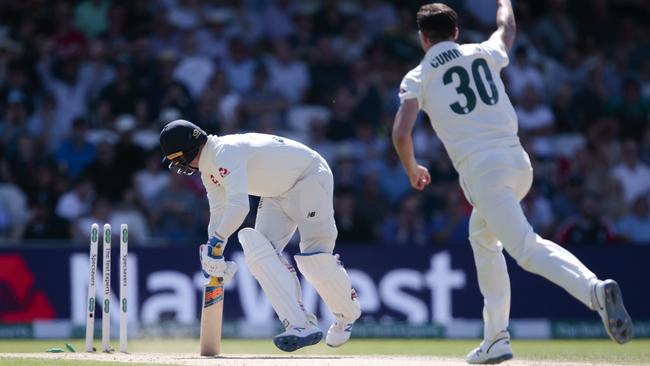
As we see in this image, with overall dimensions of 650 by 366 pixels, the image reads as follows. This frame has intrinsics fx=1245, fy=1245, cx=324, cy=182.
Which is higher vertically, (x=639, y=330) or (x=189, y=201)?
(x=189, y=201)

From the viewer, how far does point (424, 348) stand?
10.3m

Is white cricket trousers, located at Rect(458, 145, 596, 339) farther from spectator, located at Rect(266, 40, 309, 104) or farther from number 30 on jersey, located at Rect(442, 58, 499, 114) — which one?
spectator, located at Rect(266, 40, 309, 104)

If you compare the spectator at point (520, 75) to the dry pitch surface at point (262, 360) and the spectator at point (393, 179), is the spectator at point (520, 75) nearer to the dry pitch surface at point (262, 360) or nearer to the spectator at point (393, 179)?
the spectator at point (393, 179)

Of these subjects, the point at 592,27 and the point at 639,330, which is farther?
the point at 592,27

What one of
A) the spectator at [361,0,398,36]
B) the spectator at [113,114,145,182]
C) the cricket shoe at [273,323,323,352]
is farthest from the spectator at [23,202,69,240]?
the cricket shoe at [273,323,323,352]

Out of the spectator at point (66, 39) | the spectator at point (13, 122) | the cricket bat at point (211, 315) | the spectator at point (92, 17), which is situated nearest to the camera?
the cricket bat at point (211, 315)

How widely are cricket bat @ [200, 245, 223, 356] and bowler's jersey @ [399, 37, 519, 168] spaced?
192 cm

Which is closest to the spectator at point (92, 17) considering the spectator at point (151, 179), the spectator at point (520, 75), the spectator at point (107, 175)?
the spectator at point (107, 175)

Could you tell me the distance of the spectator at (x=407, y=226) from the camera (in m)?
13.1

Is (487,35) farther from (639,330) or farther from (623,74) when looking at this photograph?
(639,330)

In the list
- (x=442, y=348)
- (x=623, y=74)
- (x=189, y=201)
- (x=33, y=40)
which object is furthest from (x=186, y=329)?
(x=623, y=74)

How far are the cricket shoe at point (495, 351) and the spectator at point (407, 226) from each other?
6.15 metres

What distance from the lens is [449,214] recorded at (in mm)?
13172

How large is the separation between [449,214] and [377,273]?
126 centimetres
